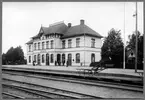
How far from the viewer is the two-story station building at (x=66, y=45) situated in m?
29.9

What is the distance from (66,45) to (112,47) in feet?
32.4

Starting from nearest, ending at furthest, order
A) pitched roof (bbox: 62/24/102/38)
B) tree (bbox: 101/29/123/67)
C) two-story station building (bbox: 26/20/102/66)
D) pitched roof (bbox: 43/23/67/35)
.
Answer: tree (bbox: 101/29/123/67) → two-story station building (bbox: 26/20/102/66) → pitched roof (bbox: 62/24/102/38) → pitched roof (bbox: 43/23/67/35)

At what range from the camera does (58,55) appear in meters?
33.7

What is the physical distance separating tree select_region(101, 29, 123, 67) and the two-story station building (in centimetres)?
135

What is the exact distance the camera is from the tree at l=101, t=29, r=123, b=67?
29469mm

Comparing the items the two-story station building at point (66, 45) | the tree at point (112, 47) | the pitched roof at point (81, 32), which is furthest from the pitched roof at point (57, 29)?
the tree at point (112, 47)

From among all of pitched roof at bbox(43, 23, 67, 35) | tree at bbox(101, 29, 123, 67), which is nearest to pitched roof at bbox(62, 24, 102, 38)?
pitched roof at bbox(43, 23, 67, 35)

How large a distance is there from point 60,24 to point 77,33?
237 inches

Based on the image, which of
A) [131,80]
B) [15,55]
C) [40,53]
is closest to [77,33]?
[40,53]

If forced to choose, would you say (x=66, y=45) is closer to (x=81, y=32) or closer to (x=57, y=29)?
(x=57, y=29)

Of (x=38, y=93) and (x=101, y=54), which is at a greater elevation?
(x=101, y=54)

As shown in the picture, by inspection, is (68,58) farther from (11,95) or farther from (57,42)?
(11,95)

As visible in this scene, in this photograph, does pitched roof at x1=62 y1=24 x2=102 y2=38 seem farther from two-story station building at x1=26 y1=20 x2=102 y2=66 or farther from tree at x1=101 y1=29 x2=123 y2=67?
tree at x1=101 y1=29 x2=123 y2=67

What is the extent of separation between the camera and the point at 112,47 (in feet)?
101
